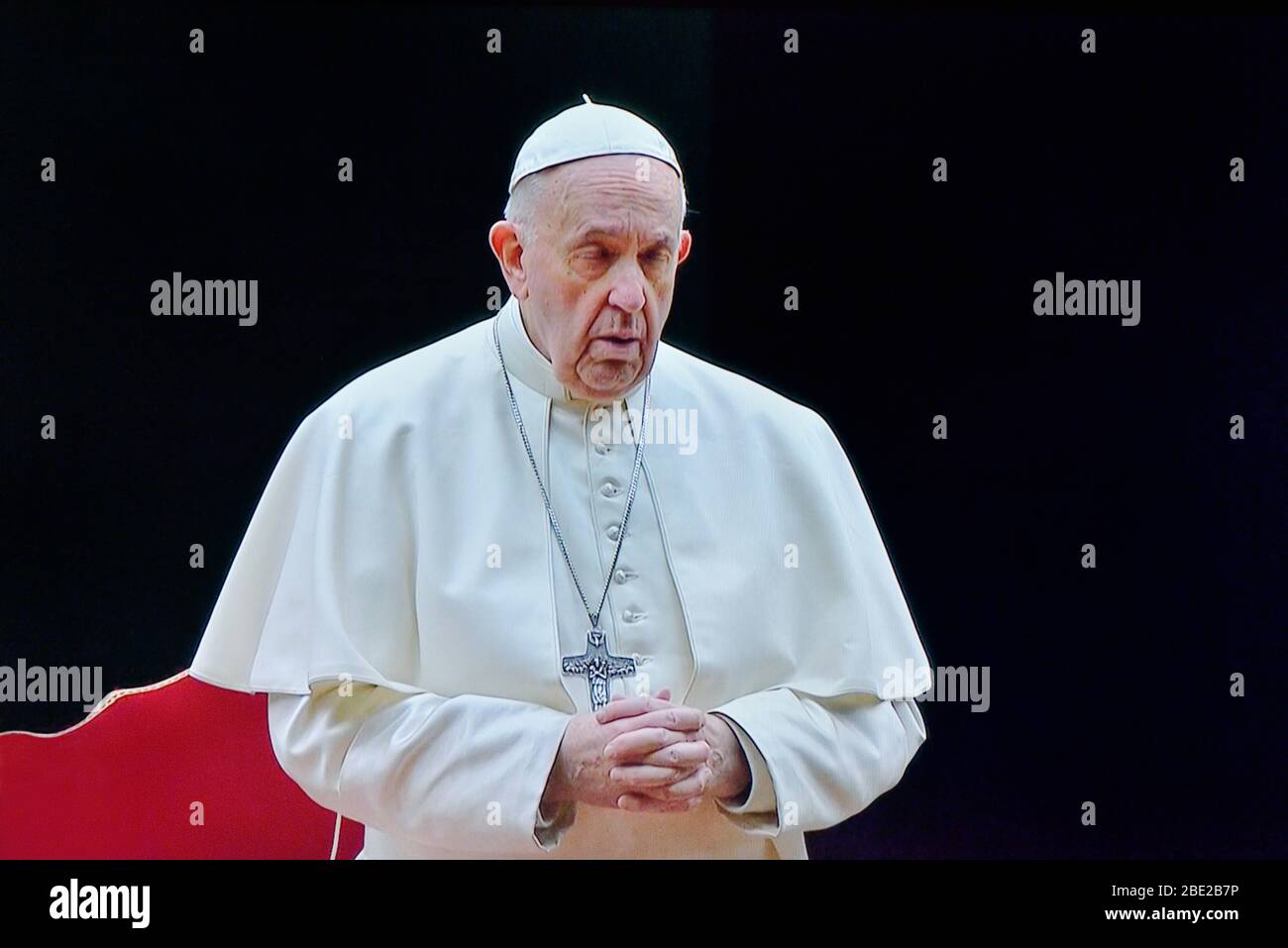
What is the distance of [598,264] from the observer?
357 cm

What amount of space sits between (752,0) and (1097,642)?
5.96ft

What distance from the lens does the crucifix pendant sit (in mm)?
3637

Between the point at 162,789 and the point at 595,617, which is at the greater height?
the point at 595,617

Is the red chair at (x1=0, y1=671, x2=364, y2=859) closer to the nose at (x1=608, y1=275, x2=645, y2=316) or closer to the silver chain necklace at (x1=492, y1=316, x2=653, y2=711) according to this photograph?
the silver chain necklace at (x1=492, y1=316, x2=653, y2=711)

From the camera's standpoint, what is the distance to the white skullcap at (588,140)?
3.67m

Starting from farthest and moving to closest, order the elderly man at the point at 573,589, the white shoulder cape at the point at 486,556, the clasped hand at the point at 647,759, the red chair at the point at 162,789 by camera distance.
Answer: the red chair at the point at 162,789
the white shoulder cape at the point at 486,556
the elderly man at the point at 573,589
the clasped hand at the point at 647,759

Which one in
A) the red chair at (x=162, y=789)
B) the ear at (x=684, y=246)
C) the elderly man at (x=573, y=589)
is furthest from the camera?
the red chair at (x=162, y=789)

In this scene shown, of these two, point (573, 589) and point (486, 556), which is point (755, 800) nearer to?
point (573, 589)

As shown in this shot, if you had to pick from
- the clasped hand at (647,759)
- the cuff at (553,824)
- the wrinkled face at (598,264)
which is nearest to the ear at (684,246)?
the wrinkled face at (598,264)

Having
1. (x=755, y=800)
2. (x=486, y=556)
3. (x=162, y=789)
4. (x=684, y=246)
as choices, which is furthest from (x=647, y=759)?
(x=162, y=789)

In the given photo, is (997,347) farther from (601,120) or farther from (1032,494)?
(601,120)

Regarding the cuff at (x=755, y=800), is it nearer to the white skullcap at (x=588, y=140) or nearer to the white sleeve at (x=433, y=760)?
the white sleeve at (x=433, y=760)

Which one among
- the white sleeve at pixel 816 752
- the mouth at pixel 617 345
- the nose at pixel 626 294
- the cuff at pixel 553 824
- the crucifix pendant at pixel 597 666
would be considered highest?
the nose at pixel 626 294

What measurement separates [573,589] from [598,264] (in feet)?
2.34
